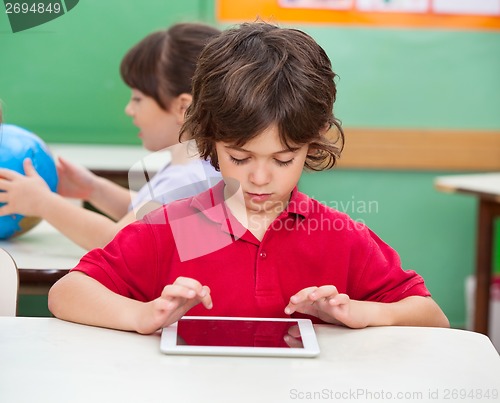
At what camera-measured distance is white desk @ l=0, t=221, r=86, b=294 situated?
1625mm

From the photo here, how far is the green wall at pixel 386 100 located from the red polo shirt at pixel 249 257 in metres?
1.98

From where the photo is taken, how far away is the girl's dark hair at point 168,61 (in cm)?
210

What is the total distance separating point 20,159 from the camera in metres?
1.85

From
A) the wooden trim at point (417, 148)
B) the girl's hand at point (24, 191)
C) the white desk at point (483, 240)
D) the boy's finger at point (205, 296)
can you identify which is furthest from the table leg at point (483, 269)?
the boy's finger at point (205, 296)

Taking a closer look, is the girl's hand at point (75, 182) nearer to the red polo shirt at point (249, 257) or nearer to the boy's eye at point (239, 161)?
the red polo shirt at point (249, 257)

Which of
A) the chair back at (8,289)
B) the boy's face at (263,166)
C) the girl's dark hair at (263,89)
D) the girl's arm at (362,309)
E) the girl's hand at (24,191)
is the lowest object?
the girl's hand at (24,191)

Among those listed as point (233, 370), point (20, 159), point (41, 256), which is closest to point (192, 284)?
point (233, 370)

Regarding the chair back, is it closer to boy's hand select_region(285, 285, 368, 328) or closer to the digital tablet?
the digital tablet

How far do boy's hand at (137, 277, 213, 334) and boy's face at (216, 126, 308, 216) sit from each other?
0.20 m

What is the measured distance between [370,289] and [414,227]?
7.60ft

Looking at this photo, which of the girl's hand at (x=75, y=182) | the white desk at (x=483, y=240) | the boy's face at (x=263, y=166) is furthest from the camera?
the white desk at (x=483, y=240)

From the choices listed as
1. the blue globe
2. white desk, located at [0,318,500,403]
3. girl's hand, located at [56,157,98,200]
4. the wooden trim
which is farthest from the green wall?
white desk, located at [0,318,500,403]

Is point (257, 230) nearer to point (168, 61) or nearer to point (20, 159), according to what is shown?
point (20, 159)

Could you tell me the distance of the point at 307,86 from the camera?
4.17 feet
